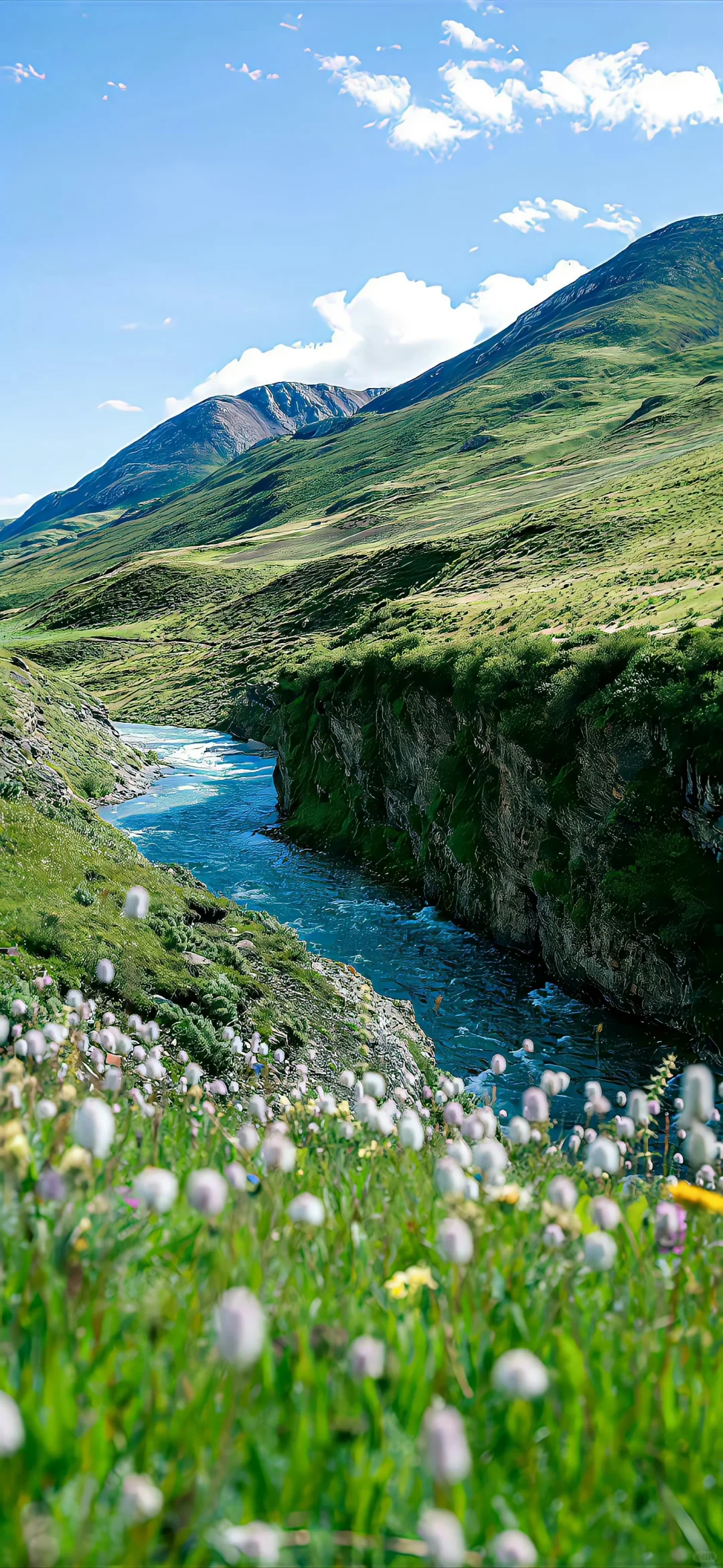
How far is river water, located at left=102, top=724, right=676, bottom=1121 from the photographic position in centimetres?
2169

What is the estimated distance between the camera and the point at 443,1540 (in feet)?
6.21

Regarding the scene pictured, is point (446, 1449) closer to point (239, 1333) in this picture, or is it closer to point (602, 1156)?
point (239, 1333)

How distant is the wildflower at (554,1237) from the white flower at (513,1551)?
5.73ft

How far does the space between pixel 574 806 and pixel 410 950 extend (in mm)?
7277

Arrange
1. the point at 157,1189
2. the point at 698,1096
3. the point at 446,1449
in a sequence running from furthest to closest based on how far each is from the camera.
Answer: the point at 698,1096 < the point at 157,1189 < the point at 446,1449

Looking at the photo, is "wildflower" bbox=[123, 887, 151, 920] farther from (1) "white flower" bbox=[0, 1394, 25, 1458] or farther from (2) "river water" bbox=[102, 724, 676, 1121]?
(2) "river water" bbox=[102, 724, 676, 1121]

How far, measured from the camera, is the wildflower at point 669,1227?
4.10 meters

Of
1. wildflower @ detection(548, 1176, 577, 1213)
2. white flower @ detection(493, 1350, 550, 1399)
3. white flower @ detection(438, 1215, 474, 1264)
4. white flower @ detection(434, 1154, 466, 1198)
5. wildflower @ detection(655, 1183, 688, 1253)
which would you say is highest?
white flower @ detection(493, 1350, 550, 1399)

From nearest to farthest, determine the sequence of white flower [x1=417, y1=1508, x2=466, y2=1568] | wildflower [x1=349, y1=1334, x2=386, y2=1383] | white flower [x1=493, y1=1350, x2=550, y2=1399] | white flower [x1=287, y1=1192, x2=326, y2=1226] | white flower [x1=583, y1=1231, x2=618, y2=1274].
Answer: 1. white flower [x1=417, y1=1508, x2=466, y2=1568]
2. white flower [x1=493, y1=1350, x2=550, y2=1399]
3. wildflower [x1=349, y1=1334, x2=386, y2=1383]
4. white flower [x1=583, y1=1231, x2=618, y2=1274]
5. white flower [x1=287, y1=1192, x2=326, y2=1226]

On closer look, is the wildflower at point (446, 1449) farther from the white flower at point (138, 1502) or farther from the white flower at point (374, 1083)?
the white flower at point (374, 1083)

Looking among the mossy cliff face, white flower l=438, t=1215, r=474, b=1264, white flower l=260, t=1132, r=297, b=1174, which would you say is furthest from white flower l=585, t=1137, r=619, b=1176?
the mossy cliff face

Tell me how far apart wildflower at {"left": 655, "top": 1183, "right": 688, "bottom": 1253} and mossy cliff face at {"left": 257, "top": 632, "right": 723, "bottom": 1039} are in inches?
688

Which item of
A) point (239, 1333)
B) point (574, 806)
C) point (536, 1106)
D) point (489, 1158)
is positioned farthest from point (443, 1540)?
point (574, 806)

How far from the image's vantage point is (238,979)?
50.3 feet
